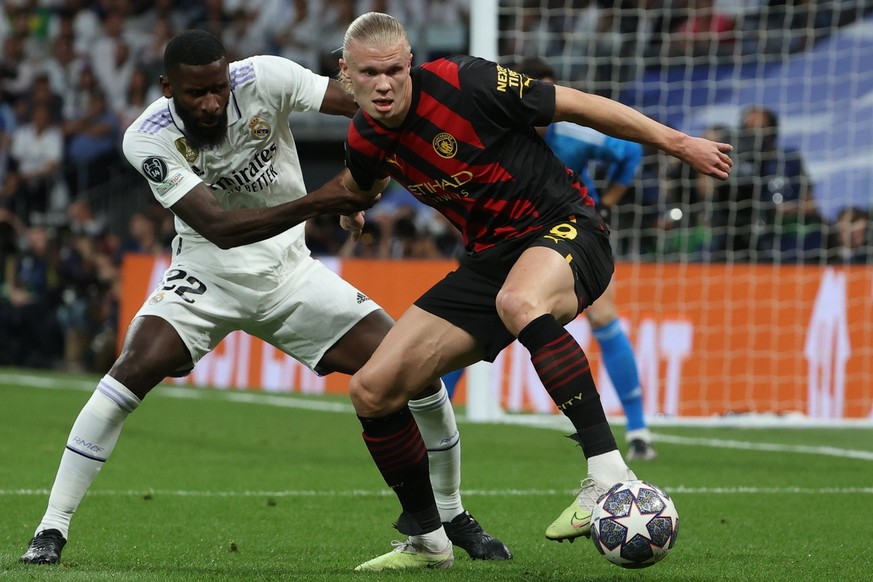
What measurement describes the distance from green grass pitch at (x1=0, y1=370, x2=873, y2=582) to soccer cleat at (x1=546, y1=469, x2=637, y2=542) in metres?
0.29

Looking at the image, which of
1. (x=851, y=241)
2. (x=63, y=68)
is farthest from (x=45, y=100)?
(x=851, y=241)

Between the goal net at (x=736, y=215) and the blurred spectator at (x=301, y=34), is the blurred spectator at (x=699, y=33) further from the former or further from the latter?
the blurred spectator at (x=301, y=34)

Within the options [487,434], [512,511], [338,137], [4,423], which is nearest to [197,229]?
[512,511]

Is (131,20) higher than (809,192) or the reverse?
higher

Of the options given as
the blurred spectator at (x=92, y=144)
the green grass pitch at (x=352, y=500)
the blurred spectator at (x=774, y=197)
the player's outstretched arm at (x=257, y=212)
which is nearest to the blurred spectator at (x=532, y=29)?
the blurred spectator at (x=774, y=197)

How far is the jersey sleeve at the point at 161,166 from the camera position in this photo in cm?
524

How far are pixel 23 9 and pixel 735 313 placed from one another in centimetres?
1275

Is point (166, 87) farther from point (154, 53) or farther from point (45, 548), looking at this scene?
point (154, 53)

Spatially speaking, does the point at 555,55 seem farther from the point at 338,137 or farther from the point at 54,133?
the point at 54,133

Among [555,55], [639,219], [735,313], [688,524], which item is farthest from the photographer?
[555,55]

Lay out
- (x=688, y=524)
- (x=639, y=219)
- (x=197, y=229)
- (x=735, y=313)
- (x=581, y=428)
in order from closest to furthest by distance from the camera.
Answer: (x=581, y=428) < (x=197, y=229) < (x=688, y=524) < (x=735, y=313) < (x=639, y=219)

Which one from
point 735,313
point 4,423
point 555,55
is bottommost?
point 4,423

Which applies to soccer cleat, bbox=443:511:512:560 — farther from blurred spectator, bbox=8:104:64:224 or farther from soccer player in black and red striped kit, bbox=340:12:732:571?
blurred spectator, bbox=8:104:64:224

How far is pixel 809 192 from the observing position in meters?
Answer: 12.1
